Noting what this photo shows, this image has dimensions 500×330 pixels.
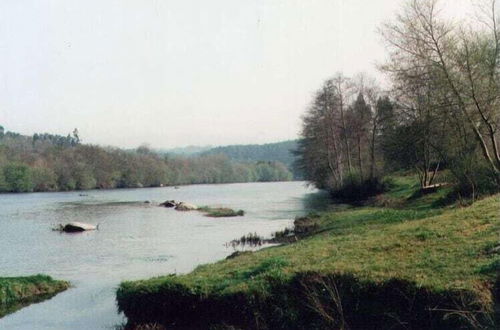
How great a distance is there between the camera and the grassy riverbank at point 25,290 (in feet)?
62.9

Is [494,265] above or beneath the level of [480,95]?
beneath

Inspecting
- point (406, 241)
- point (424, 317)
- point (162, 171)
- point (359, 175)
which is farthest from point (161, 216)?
point (162, 171)

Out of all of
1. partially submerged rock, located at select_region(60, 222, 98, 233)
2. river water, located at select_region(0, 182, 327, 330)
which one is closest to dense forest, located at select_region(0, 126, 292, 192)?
river water, located at select_region(0, 182, 327, 330)

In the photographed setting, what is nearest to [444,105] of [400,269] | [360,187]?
[400,269]

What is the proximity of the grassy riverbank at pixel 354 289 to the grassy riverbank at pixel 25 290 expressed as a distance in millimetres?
6344

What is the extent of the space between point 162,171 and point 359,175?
124m

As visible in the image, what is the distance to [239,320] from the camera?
12750 millimetres

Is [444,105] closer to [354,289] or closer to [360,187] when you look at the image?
Answer: [354,289]

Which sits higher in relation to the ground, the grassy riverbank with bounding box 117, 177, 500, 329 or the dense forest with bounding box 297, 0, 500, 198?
the dense forest with bounding box 297, 0, 500, 198

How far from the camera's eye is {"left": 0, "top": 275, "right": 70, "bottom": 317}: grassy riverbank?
19169 mm

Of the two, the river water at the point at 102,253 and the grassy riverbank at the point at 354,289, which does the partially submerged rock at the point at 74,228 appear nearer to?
the river water at the point at 102,253

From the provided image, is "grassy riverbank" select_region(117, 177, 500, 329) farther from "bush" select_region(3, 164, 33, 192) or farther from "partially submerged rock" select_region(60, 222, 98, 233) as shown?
"bush" select_region(3, 164, 33, 192)

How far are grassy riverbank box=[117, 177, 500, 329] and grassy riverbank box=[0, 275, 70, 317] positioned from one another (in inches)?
250

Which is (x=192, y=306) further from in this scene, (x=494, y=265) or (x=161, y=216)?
(x=161, y=216)
